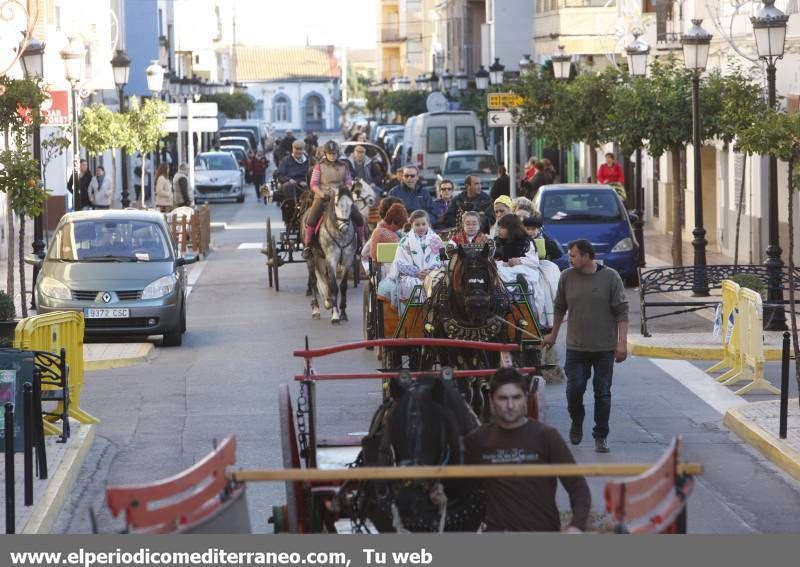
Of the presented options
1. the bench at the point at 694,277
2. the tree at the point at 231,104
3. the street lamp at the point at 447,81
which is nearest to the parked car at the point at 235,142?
the street lamp at the point at 447,81

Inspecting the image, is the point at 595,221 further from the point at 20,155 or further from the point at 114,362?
the point at 20,155

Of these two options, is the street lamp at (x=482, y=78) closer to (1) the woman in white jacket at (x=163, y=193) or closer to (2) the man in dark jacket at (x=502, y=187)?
(1) the woman in white jacket at (x=163, y=193)

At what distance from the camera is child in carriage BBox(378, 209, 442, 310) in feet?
53.4

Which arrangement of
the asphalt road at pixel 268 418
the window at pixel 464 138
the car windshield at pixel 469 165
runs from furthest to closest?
1. the window at pixel 464 138
2. the car windshield at pixel 469 165
3. the asphalt road at pixel 268 418

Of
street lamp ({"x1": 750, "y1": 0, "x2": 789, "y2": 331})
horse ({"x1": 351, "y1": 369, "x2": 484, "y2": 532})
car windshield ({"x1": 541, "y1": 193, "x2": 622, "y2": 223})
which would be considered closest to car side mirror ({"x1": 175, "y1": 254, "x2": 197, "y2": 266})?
street lamp ({"x1": 750, "y1": 0, "x2": 789, "y2": 331})

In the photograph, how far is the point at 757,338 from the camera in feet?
55.2

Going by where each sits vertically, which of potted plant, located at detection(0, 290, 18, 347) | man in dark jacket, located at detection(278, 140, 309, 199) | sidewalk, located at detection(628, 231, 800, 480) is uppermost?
man in dark jacket, located at detection(278, 140, 309, 199)

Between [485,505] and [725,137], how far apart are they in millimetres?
21764

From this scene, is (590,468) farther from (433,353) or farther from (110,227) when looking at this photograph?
(110,227)

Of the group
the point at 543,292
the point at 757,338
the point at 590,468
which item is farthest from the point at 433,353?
the point at 590,468

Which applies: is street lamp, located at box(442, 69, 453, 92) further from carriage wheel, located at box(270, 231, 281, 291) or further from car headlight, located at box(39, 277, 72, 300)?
car headlight, located at box(39, 277, 72, 300)

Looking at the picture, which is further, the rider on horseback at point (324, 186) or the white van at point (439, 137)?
the white van at point (439, 137)

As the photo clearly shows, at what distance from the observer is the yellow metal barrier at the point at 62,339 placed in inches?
563

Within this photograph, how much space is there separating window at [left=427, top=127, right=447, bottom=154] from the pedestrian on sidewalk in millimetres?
40103
